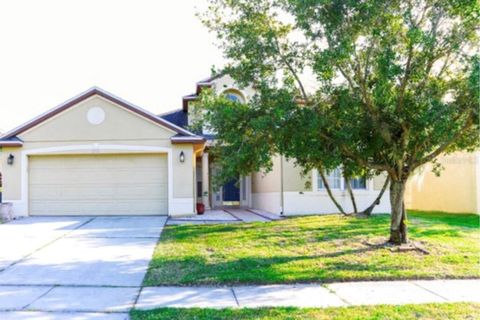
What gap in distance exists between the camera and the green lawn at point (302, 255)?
7395mm

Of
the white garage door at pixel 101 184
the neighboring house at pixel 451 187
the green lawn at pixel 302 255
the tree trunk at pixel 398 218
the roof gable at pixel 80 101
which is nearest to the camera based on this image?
the green lawn at pixel 302 255

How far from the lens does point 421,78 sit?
29.3ft

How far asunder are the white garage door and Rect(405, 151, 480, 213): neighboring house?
1027 cm

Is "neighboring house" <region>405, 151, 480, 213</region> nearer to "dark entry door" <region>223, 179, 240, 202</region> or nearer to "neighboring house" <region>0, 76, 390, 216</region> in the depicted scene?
"dark entry door" <region>223, 179, 240, 202</region>

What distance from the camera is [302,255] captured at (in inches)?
357

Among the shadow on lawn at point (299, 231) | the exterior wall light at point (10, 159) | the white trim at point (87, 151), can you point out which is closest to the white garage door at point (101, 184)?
the white trim at point (87, 151)

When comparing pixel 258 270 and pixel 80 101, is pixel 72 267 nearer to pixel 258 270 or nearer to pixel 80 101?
pixel 258 270

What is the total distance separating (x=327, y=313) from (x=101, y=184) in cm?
1284

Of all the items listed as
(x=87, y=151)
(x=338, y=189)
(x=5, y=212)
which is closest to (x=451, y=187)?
(x=338, y=189)

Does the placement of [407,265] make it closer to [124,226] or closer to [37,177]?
[124,226]

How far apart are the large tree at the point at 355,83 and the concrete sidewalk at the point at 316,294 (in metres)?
2.92

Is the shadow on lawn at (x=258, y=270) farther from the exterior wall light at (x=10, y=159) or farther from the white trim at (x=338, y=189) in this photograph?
the exterior wall light at (x=10, y=159)

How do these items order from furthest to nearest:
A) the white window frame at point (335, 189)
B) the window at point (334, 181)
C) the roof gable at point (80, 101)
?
the window at point (334, 181) → the white window frame at point (335, 189) → the roof gable at point (80, 101)

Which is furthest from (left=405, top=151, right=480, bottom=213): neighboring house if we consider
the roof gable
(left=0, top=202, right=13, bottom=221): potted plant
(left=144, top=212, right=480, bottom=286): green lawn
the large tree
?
(left=0, top=202, right=13, bottom=221): potted plant
